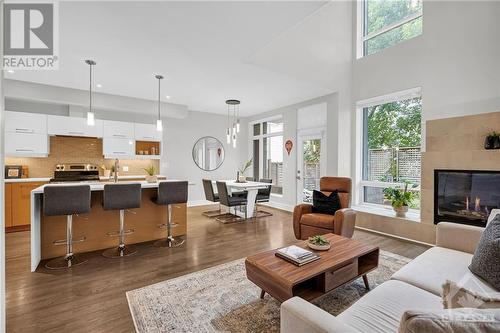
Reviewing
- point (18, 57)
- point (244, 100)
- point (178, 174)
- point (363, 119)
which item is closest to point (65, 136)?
point (18, 57)

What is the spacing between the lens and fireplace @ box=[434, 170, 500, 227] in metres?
3.21

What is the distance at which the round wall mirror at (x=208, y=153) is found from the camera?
716 cm

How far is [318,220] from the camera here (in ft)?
11.4

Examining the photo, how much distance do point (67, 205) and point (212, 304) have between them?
211 centimetres

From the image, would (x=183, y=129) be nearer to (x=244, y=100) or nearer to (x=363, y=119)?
(x=244, y=100)

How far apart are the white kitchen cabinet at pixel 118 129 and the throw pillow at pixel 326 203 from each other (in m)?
4.54

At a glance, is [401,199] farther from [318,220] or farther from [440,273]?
[440,273]

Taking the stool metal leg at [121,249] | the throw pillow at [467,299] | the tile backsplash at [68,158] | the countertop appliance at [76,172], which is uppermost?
the tile backsplash at [68,158]

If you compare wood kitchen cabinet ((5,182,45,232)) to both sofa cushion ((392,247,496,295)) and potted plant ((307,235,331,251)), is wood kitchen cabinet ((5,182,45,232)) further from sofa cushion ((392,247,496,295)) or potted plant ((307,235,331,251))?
sofa cushion ((392,247,496,295))

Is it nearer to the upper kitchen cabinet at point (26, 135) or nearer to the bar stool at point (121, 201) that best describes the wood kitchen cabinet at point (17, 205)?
the upper kitchen cabinet at point (26, 135)

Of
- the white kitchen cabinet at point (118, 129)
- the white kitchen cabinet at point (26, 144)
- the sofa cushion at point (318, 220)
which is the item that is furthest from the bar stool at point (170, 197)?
the white kitchen cabinet at point (26, 144)

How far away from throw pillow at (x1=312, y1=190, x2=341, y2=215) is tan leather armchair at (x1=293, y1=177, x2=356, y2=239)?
0.36 feet

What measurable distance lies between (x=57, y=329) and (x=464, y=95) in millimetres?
5458

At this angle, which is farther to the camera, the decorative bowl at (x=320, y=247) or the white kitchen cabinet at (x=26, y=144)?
the white kitchen cabinet at (x=26, y=144)
